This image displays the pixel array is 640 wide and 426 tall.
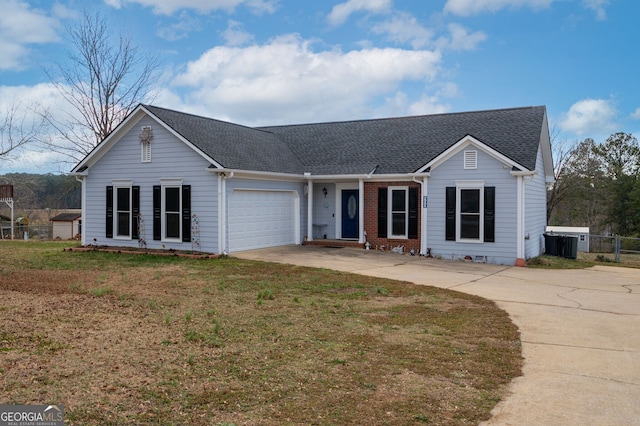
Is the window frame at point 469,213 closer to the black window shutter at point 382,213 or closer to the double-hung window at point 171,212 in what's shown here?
the black window shutter at point 382,213

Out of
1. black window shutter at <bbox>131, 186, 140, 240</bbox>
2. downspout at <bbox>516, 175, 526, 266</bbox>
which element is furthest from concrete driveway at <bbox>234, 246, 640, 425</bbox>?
black window shutter at <bbox>131, 186, 140, 240</bbox>

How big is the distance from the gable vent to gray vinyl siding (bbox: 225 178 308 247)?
6.81 meters

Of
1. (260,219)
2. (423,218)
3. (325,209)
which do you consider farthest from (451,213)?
(260,219)

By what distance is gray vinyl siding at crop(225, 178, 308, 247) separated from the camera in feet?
57.3

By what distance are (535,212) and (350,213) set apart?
6.95 m

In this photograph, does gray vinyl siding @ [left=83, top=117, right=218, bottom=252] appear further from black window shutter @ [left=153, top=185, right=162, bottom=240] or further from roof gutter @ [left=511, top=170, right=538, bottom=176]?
roof gutter @ [left=511, top=170, right=538, bottom=176]

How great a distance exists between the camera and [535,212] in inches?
758

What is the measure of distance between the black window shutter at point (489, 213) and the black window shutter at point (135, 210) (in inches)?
479

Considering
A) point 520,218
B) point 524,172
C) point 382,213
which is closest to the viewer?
point 524,172

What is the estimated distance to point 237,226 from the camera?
17.9m

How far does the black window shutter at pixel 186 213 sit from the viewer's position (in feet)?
58.2

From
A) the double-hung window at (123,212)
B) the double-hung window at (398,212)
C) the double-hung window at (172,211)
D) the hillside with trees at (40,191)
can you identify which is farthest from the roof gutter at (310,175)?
the hillside with trees at (40,191)

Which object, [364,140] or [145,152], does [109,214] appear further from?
[364,140]

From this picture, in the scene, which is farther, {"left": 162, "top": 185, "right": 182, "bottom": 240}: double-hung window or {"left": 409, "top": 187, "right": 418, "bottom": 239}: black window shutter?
{"left": 409, "top": 187, "right": 418, "bottom": 239}: black window shutter
